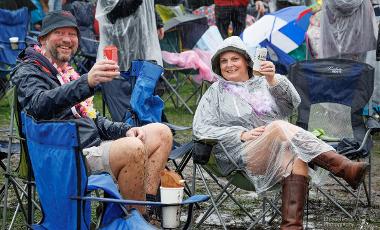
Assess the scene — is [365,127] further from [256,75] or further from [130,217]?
[130,217]

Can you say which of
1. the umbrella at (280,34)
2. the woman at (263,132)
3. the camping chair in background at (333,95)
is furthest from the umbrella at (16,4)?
the woman at (263,132)

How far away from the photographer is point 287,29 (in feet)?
34.4

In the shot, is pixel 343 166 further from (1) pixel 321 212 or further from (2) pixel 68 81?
(2) pixel 68 81

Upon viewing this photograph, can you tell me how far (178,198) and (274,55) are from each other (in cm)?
652

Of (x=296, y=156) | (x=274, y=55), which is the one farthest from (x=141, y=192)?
(x=274, y=55)

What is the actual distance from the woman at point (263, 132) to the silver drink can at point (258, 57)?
6 cm

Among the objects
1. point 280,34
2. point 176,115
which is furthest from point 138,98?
point 280,34

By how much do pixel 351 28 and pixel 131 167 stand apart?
4.73 metres

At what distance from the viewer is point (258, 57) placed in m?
4.96

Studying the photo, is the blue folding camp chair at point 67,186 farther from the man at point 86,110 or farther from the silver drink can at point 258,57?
the silver drink can at point 258,57

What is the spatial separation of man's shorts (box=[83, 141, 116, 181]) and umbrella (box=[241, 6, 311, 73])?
5758 mm

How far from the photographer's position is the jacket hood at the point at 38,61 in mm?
4613

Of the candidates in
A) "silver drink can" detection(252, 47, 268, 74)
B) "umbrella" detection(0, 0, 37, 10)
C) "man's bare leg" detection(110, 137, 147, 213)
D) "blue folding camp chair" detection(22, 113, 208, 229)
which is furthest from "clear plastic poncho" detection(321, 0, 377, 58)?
"umbrella" detection(0, 0, 37, 10)

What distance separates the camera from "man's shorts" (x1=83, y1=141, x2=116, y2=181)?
4438 millimetres
